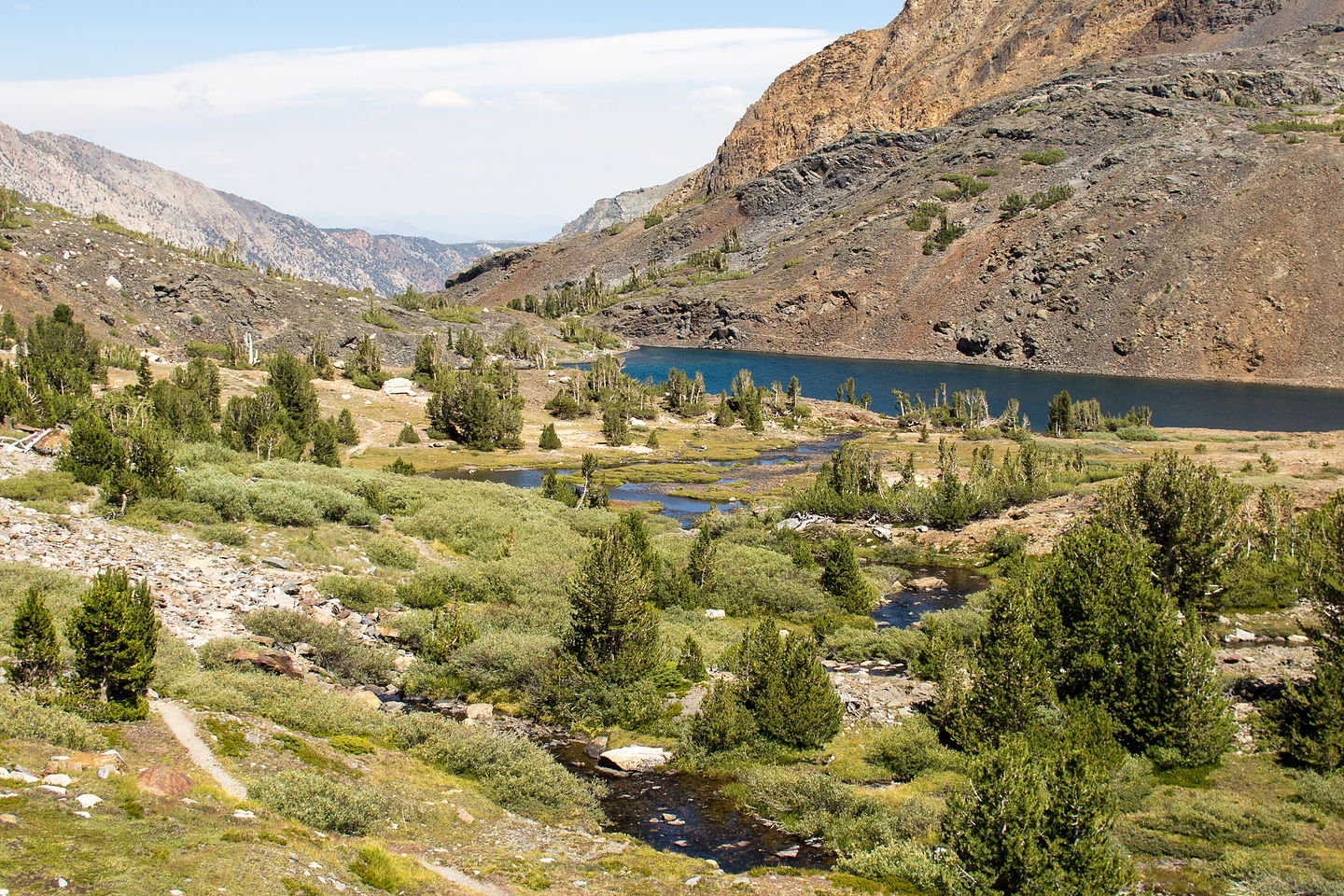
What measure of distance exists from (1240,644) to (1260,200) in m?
151

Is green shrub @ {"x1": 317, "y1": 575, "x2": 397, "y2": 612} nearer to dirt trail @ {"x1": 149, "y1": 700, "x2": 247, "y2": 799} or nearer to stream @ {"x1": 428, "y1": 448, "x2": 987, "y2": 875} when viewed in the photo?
stream @ {"x1": 428, "y1": 448, "x2": 987, "y2": 875}

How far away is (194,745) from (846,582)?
1121 inches

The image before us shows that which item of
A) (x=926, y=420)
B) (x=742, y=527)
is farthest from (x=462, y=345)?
(x=742, y=527)

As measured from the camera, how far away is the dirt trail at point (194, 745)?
18.6m

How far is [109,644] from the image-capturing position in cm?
1966

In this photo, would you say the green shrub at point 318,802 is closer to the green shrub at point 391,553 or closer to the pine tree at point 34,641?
the pine tree at point 34,641

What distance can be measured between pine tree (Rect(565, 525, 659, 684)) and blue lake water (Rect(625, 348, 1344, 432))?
3690 inches

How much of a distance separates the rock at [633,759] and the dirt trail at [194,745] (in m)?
10.3

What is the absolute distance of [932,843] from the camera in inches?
811

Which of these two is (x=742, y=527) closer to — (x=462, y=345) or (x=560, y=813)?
(x=560, y=813)

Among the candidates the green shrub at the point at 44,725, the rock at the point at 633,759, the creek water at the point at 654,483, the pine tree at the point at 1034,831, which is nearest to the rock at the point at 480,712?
the rock at the point at 633,759

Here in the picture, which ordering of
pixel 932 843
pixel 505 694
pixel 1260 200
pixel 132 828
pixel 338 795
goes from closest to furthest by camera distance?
pixel 132 828, pixel 338 795, pixel 932 843, pixel 505 694, pixel 1260 200

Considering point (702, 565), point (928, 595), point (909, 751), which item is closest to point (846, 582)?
point (928, 595)

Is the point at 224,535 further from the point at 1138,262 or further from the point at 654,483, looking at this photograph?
the point at 1138,262
